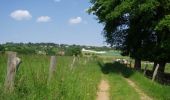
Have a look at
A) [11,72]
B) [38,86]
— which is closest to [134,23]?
[38,86]

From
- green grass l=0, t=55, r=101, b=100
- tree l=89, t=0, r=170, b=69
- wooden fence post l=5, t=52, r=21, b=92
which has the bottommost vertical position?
green grass l=0, t=55, r=101, b=100

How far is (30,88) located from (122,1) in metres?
25.1

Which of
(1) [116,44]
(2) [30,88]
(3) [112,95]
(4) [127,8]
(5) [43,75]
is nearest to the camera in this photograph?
(2) [30,88]

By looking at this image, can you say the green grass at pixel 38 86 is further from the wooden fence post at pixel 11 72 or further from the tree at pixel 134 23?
the tree at pixel 134 23

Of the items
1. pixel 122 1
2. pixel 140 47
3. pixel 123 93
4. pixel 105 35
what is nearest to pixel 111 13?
pixel 122 1

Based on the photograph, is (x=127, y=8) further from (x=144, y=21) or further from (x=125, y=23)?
(x=125, y=23)

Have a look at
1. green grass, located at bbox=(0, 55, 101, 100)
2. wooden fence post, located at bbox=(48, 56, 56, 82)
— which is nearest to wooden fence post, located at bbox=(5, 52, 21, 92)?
green grass, located at bbox=(0, 55, 101, 100)

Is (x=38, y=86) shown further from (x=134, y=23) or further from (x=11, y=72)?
(x=134, y=23)

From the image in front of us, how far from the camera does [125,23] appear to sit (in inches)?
1645

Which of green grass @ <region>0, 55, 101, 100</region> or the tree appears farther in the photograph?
the tree

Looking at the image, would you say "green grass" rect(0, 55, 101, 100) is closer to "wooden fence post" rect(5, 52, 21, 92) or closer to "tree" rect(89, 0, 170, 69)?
"wooden fence post" rect(5, 52, 21, 92)

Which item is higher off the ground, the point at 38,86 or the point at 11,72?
the point at 11,72

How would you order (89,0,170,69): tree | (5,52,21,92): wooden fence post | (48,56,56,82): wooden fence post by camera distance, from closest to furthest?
(5,52,21,92): wooden fence post < (48,56,56,82): wooden fence post < (89,0,170,69): tree

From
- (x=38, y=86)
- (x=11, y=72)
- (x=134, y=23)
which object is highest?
(x=134, y=23)
